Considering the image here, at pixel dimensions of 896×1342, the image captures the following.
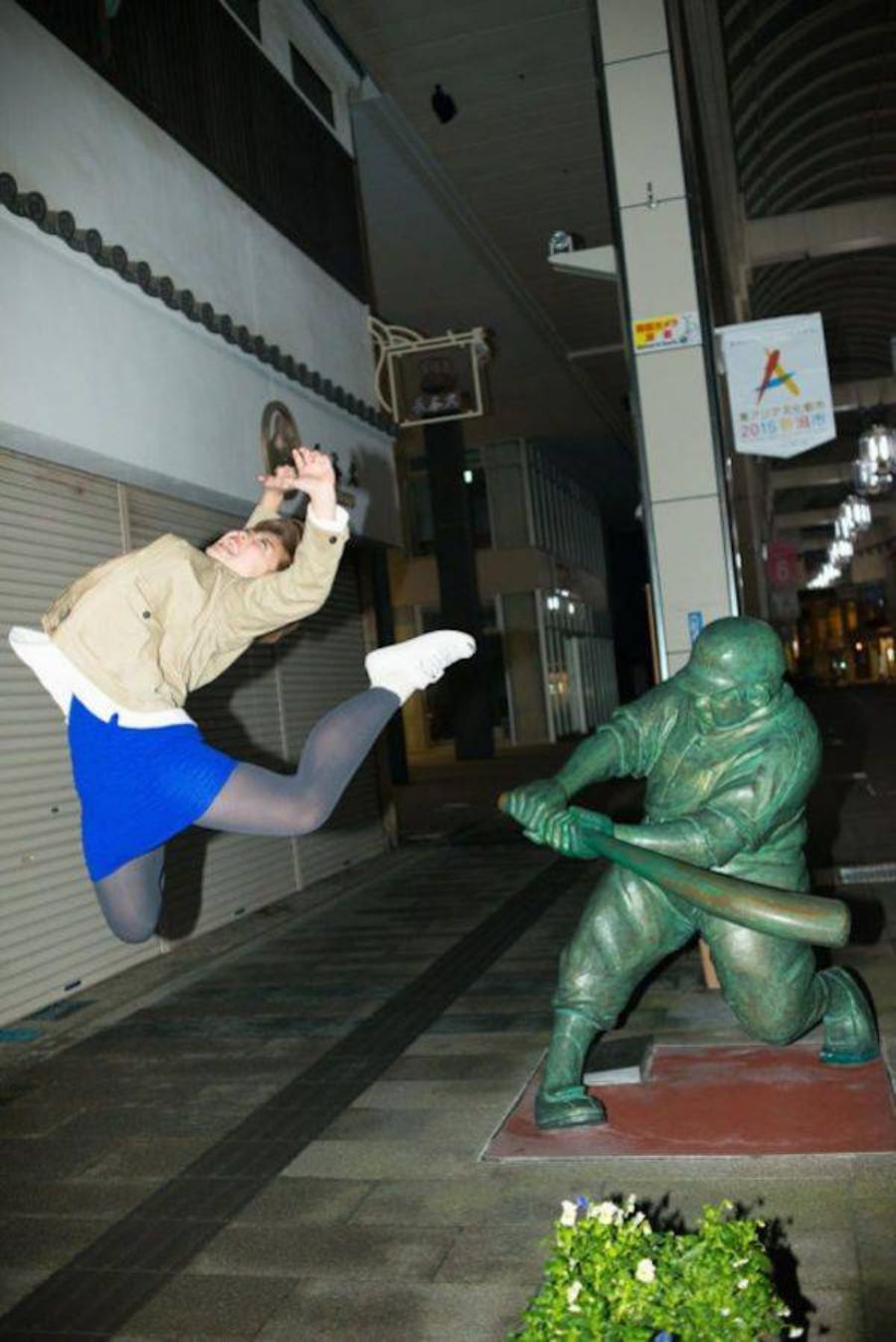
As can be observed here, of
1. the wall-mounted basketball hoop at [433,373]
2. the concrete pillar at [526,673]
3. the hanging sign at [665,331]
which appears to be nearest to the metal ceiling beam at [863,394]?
the concrete pillar at [526,673]

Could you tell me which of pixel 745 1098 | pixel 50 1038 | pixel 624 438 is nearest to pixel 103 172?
pixel 50 1038

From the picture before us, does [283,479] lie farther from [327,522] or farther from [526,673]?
[526,673]

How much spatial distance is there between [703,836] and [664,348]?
3.56 meters

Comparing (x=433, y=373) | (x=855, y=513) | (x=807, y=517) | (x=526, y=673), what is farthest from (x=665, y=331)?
(x=807, y=517)

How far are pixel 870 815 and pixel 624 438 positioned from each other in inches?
716

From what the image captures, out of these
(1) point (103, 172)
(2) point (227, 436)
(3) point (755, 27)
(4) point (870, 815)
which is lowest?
(4) point (870, 815)

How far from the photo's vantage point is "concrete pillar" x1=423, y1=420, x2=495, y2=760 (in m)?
26.2

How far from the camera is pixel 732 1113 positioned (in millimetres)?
4344

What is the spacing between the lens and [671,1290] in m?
1.86

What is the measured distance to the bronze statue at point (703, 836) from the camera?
13.2 ft

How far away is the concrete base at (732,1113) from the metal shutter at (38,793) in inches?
139

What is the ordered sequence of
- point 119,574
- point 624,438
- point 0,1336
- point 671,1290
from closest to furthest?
point 671,1290
point 0,1336
point 119,574
point 624,438

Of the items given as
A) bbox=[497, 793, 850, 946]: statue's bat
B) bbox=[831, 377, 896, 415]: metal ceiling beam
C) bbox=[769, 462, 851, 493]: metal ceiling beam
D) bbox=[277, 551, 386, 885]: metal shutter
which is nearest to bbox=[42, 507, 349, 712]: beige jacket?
bbox=[497, 793, 850, 946]: statue's bat

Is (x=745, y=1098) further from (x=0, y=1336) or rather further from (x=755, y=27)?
(x=755, y=27)
